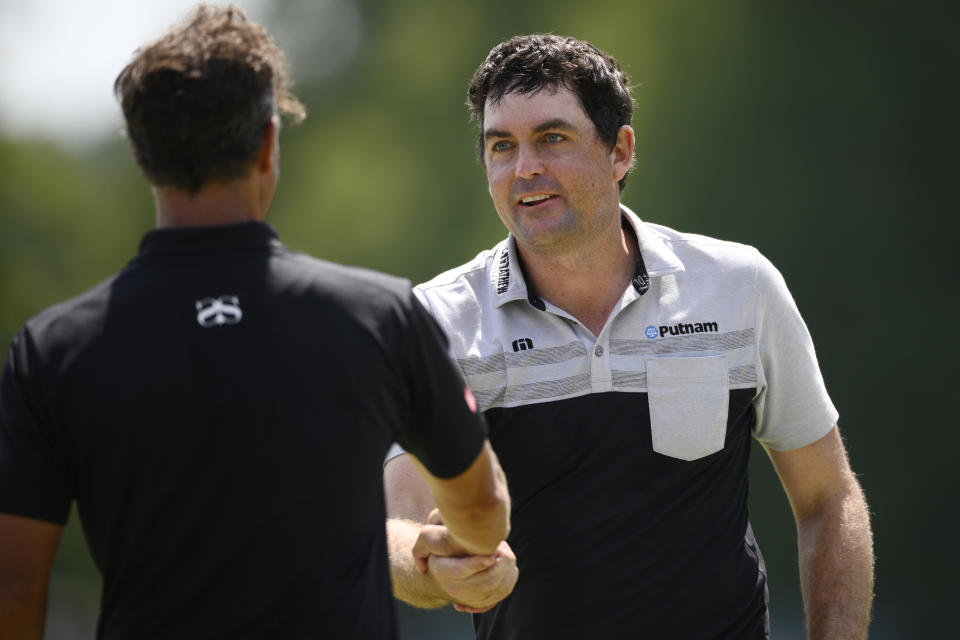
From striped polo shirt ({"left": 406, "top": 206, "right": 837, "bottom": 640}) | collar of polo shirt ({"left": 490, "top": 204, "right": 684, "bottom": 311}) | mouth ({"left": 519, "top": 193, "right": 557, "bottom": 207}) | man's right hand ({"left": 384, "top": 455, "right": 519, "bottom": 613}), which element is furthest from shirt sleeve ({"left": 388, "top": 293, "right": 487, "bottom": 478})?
A: mouth ({"left": 519, "top": 193, "right": 557, "bottom": 207})

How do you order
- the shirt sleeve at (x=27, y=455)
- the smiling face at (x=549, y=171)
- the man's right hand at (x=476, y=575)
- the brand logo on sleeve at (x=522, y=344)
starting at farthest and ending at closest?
the smiling face at (x=549, y=171)
the brand logo on sleeve at (x=522, y=344)
the man's right hand at (x=476, y=575)
the shirt sleeve at (x=27, y=455)

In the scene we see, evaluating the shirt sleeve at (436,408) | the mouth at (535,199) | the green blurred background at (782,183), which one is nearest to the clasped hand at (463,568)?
the shirt sleeve at (436,408)

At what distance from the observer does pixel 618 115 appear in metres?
2.96

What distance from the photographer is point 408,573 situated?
247cm

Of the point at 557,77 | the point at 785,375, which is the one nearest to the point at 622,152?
the point at 557,77

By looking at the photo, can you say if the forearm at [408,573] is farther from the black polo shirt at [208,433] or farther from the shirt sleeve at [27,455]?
the shirt sleeve at [27,455]

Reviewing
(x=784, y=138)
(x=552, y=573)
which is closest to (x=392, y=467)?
(x=552, y=573)

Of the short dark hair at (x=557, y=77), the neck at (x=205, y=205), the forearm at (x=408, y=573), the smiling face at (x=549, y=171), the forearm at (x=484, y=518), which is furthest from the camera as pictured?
the short dark hair at (x=557, y=77)

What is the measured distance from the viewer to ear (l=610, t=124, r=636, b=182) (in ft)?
9.73

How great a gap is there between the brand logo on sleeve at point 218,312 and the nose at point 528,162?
1279mm

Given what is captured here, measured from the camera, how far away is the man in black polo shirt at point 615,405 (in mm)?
2537

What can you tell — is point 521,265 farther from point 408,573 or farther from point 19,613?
point 19,613

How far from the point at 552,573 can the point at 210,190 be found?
4.10 feet

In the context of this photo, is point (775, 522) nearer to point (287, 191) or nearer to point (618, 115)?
point (287, 191)
